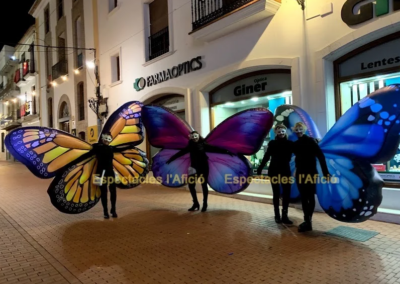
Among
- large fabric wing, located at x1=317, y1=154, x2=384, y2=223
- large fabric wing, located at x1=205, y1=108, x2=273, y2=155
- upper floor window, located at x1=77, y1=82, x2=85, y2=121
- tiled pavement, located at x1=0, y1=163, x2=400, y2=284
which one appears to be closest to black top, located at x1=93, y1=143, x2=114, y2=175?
tiled pavement, located at x1=0, y1=163, x2=400, y2=284

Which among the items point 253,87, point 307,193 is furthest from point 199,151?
point 253,87

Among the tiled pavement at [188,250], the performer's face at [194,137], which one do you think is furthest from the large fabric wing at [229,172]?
the tiled pavement at [188,250]

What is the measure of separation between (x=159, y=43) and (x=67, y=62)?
33.4 ft

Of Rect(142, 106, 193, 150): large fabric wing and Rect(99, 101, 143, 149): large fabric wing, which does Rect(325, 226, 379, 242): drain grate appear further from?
Rect(99, 101, 143, 149): large fabric wing

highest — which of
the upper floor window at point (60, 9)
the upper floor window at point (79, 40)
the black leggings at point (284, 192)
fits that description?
the upper floor window at point (60, 9)

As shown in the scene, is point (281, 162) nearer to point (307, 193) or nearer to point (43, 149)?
point (307, 193)

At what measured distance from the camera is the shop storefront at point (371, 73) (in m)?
6.06

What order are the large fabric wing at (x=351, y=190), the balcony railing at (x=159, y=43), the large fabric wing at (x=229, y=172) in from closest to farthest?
the large fabric wing at (x=351, y=190) < the large fabric wing at (x=229, y=172) < the balcony railing at (x=159, y=43)

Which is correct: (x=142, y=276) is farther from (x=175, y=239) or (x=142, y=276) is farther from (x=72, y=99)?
(x=72, y=99)

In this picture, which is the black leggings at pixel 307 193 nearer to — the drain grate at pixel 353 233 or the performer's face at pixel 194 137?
the drain grate at pixel 353 233

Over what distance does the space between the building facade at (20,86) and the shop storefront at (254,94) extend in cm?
1778

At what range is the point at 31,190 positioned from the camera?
11.7 metres

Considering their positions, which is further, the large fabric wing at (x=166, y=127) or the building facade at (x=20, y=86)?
the building facade at (x=20, y=86)

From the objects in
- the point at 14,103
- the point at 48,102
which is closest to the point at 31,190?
the point at 48,102
